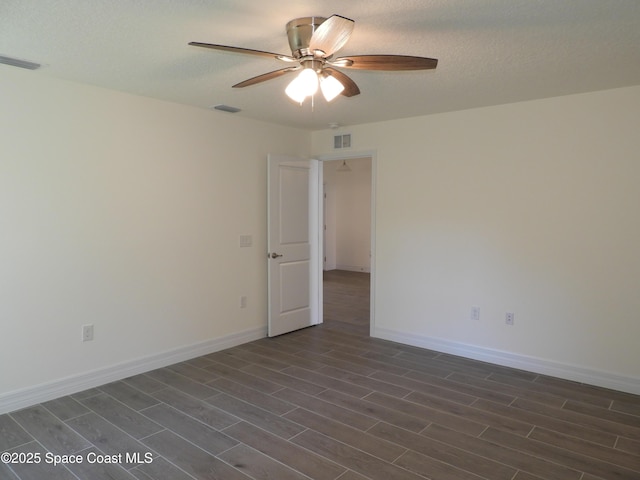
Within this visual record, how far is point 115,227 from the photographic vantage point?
3.57 metres

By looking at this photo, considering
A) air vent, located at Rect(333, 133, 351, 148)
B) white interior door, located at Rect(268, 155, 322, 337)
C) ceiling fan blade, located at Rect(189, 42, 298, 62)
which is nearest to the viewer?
ceiling fan blade, located at Rect(189, 42, 298, 62)

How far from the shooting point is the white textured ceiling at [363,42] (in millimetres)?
2055

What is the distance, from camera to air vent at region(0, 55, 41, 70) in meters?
2.79

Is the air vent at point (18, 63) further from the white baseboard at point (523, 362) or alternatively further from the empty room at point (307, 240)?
the white baseboard at point (523, 362)

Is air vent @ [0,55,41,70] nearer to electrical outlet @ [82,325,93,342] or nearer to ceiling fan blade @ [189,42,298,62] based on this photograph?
ceiling fan blade @ [189,42,298,62]

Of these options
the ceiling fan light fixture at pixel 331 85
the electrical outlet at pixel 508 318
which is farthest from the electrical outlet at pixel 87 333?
the electrical outlet at pixel 508 318

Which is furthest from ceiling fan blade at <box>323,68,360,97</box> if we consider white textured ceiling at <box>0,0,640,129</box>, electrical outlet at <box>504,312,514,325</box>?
electrical outlet at <box>504,312,514,325</box>

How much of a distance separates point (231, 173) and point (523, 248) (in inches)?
116

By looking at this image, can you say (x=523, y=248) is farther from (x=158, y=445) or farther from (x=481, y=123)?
(x=158, y=445)

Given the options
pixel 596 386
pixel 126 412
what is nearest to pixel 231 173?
pixel 126 412

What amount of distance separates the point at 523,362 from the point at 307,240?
2672 mm

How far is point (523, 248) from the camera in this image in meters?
3.88

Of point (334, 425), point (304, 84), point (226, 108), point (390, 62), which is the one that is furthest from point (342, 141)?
point (334, 425)

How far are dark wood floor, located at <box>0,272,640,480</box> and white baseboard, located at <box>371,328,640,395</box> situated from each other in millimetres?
88
